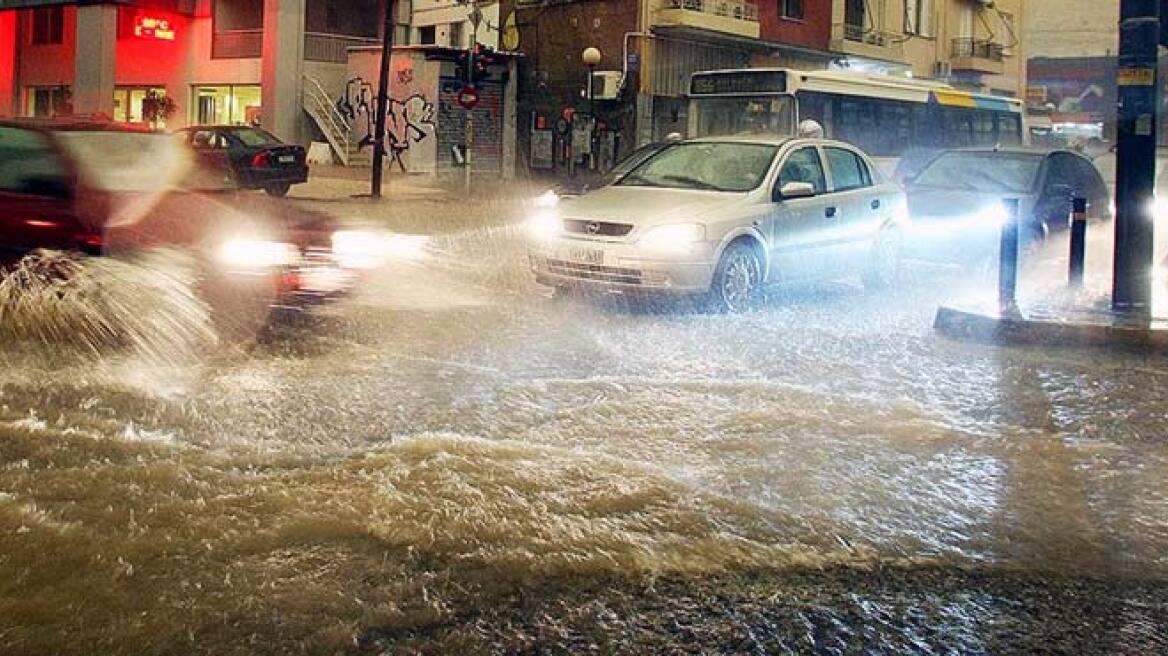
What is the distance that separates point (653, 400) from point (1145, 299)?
5.18 meters

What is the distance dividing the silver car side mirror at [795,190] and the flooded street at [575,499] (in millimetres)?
2186

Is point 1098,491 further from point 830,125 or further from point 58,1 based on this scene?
point 58,1

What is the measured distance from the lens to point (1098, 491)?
5.47 m

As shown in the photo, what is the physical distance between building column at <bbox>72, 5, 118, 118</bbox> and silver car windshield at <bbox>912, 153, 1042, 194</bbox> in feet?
99.1

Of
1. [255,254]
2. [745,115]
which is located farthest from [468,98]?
[255,254]

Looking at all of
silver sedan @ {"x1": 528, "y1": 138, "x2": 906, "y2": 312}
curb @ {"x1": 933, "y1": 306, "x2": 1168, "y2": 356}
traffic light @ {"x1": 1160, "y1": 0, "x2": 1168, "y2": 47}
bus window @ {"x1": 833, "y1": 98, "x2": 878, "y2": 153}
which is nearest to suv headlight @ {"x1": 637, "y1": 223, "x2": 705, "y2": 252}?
silver sedan @ {"x1": 528, "y1": 138, "x2": 906, "y2": 312}

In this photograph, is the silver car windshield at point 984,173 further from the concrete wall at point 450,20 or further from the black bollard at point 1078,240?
the concrete wall at point 450,20

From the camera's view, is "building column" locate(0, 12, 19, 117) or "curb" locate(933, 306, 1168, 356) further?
"building column" locate(0, 12, 19, 117)

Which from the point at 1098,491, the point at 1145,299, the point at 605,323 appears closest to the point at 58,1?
the point at 605,323

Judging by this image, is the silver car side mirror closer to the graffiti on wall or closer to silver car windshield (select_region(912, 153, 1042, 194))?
silver car windshield (select_region(912, 153, 1042, 194))

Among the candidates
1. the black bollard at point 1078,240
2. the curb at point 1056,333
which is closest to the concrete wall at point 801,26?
the black bollard at point 1078,240

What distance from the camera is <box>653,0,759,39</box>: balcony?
98.5ft

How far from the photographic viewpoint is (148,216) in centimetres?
798

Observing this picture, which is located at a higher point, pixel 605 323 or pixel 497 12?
pixel 497 12
